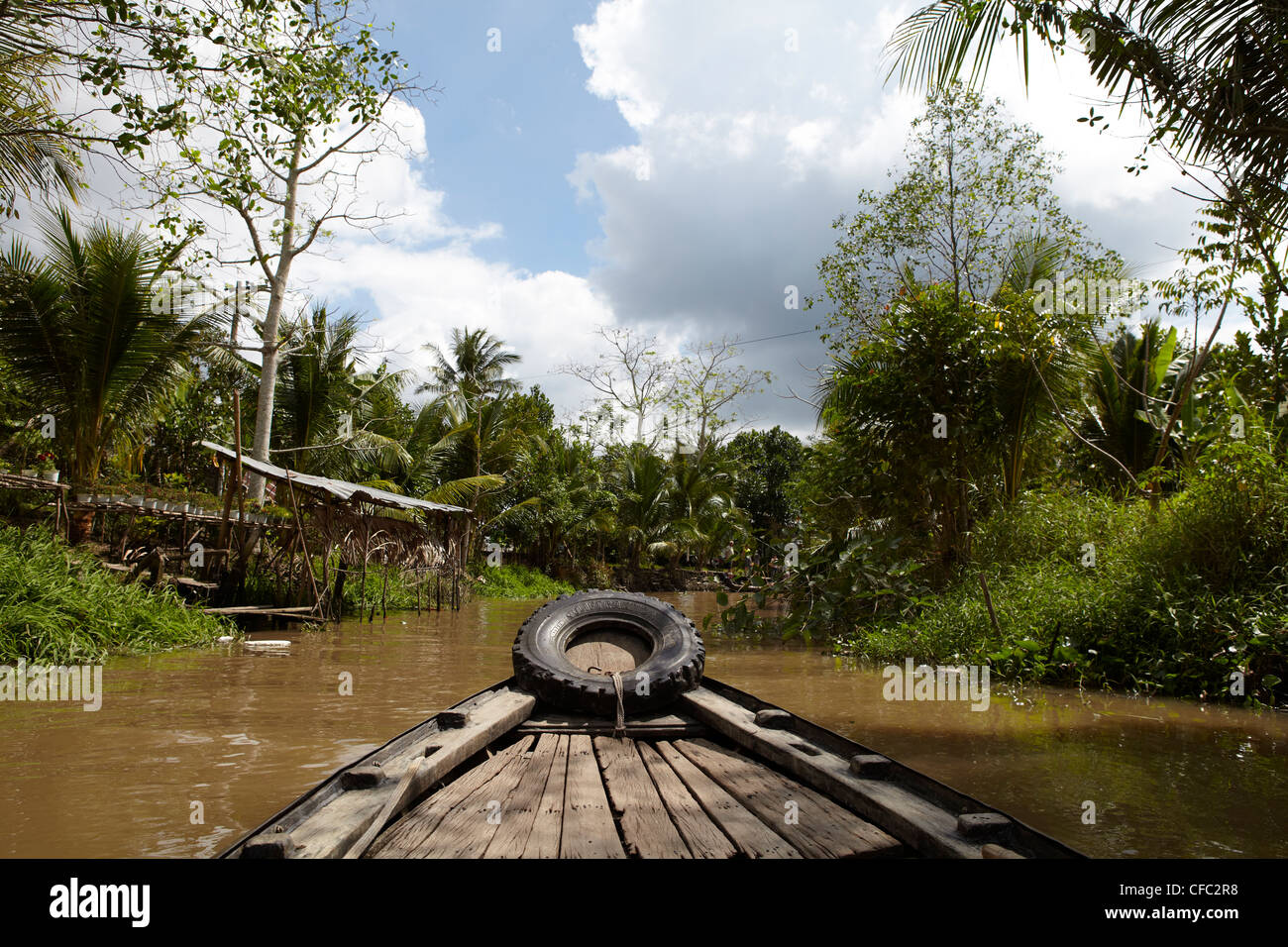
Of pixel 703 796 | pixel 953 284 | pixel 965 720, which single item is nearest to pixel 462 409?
pixel 953 284

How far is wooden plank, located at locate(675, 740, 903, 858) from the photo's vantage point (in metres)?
2.51

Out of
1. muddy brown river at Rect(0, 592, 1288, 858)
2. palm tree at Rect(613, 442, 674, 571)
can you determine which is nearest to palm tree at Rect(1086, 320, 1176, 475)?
muddy brown river at Rect(0, 592, 1288, 858)

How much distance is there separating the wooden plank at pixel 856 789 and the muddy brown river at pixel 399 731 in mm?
1330

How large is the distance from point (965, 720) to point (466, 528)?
12606 millimetres

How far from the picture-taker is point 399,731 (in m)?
5.75

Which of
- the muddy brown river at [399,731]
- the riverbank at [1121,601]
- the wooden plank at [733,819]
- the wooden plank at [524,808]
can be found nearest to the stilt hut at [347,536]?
the muddy brown river at [399,731]

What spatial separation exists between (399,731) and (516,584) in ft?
60.8

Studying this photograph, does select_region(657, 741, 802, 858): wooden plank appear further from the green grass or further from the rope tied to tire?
the green grass

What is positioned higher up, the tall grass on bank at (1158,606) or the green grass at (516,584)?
the tall grass on bank at (1158,606)

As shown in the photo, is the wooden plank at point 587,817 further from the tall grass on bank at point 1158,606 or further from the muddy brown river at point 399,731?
the tall grass on bank at point 1158,606

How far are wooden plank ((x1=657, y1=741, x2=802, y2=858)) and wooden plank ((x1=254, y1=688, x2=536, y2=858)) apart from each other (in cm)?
97

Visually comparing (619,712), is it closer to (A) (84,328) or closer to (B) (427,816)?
(B) (427,816)

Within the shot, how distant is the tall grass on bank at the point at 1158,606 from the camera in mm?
6746
